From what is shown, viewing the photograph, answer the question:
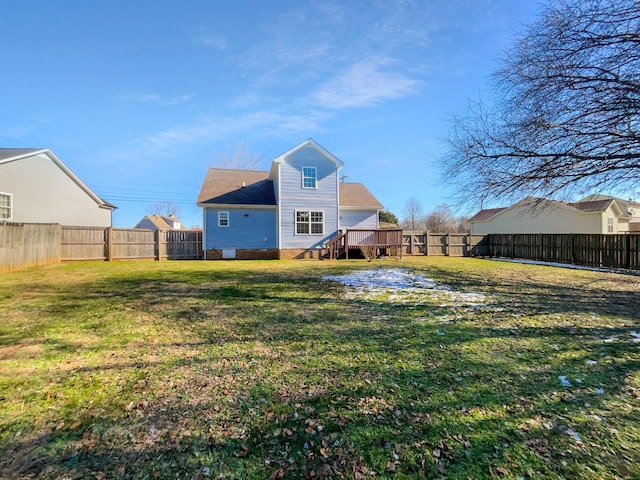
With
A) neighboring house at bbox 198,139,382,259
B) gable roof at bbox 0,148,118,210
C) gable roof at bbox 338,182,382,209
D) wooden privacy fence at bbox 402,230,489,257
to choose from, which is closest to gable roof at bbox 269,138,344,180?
neighboring house at bbox 198,139,382,259

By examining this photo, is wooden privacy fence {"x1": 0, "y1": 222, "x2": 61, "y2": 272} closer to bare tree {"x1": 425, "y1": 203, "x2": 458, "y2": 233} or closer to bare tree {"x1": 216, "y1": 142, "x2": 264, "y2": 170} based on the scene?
bare tree {"x1": 216, "y1": 142, "x2": 264, "y2": 170}

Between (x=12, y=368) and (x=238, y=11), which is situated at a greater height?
(x=238, y=11)

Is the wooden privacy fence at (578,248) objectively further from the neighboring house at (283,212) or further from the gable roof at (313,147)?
the gable roof at (313,147)

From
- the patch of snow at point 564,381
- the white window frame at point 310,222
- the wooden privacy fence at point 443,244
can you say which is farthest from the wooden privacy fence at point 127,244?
the patch of snow at point 564,381

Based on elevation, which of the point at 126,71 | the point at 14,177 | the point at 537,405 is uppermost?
the point at 126,71

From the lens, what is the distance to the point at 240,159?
104 ft

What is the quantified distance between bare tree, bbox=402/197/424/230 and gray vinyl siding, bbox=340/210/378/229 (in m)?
31.7

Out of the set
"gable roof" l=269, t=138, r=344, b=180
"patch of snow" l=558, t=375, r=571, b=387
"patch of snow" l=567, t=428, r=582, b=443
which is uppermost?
"gable roof" l=269, t=138, r=344, b=180

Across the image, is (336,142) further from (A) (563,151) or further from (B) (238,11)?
(A) (563,151)

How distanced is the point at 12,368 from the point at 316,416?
332cm

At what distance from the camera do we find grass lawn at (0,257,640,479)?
196cm

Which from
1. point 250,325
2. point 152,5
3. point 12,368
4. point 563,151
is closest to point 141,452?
point 12,368

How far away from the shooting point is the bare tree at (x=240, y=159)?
104 feet

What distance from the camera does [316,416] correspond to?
242 cm
